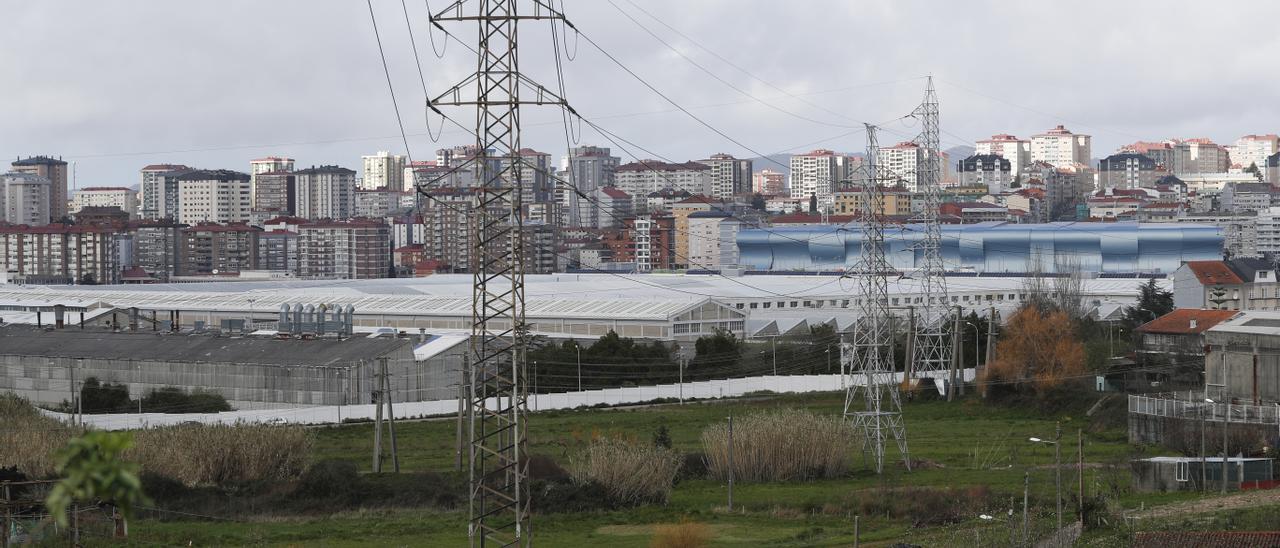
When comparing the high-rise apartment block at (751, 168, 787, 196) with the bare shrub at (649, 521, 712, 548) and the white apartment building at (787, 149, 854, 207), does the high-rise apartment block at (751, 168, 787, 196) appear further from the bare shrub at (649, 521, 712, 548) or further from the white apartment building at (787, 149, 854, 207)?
the bare shrub at (649, 521, 712, 548)

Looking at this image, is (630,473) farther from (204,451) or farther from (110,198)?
(110,198)

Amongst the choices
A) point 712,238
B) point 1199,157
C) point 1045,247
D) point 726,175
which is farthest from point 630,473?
point 1199,157

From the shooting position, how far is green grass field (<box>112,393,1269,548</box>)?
549 inches

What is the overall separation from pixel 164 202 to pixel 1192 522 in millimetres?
135949

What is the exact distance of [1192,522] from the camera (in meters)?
12.9

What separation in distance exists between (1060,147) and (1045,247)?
4415 inches

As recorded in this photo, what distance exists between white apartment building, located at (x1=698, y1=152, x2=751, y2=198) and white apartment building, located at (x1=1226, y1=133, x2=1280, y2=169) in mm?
67369

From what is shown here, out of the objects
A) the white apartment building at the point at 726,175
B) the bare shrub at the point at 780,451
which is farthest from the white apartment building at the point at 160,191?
the bare shrub at the point at 780,451

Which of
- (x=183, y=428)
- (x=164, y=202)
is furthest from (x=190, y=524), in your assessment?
(x=164, y=202)

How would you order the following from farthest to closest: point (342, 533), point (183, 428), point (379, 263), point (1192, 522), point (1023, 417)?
point (379, 263)
point (1023, 417)
point (183, 428)
point (342, 533)
point (1192, 522)

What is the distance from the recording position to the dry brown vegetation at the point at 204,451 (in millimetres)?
16684

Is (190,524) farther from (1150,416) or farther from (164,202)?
(164,202)

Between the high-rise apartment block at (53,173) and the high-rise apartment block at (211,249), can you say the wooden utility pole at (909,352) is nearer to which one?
the high-rise apartment block at (211,249)

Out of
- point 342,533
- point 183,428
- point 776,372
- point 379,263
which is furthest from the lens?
point 379,263
